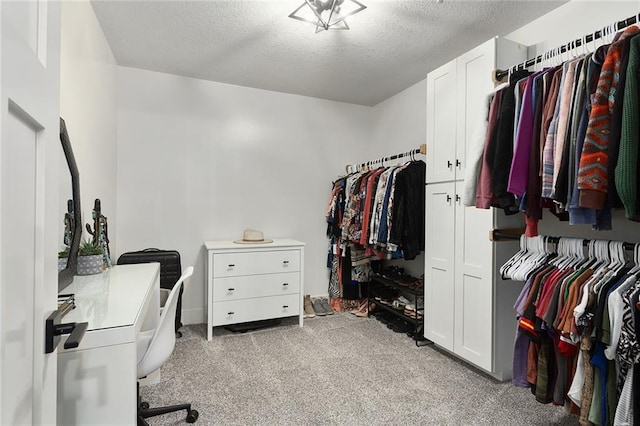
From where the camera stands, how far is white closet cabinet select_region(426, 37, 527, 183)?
208 cm

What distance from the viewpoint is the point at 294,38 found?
2.50 m

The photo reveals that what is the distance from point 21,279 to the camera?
58 cm

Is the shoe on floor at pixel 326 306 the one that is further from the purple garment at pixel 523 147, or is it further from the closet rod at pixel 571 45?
the closet rod at pixel 571 45

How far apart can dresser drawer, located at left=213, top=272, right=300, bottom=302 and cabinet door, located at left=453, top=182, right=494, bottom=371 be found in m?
1.51

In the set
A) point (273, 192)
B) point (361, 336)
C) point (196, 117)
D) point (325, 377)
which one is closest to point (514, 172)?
point (325, 377)

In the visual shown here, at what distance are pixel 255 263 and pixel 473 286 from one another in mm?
1838

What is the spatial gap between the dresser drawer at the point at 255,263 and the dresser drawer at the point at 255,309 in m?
0.26

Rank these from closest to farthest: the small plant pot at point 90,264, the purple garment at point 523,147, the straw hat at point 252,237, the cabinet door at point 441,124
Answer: the purple garment at point 523,147, the small plant pot at point 90,264, the cabinet door at point 441,124, the straw hat at point 252,237

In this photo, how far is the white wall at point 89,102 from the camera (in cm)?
173

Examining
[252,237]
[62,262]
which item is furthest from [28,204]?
[252,237]

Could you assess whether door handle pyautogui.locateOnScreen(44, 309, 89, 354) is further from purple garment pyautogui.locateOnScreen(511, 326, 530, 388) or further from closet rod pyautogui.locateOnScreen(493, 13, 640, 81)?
closet rod pyautogui.locateOnScreen(493, 13, 640, 81)

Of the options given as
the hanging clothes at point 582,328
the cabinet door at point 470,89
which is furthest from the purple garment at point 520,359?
the cabinet door at point 470,89

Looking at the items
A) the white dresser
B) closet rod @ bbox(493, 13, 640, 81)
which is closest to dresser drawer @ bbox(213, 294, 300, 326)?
the white dresser

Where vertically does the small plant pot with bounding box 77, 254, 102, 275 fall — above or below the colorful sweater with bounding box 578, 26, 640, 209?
below
